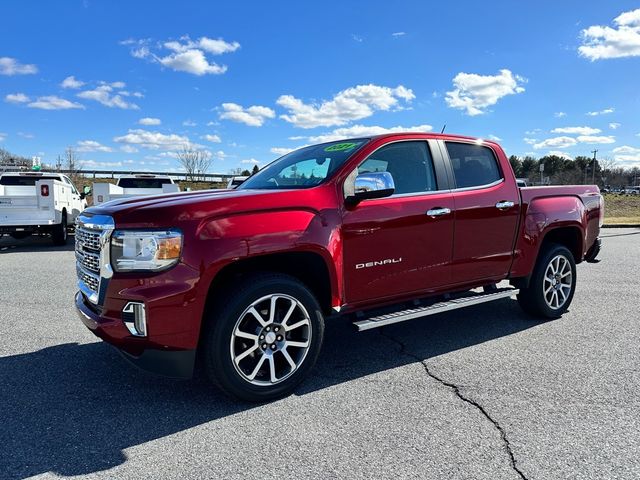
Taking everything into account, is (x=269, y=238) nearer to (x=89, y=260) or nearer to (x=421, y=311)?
(x=89, y=260)

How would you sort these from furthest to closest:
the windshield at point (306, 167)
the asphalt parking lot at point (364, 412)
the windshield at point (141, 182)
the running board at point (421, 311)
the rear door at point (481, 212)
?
the windshield at point (141, 182)
the rear door at point (481, 212)
the windshield at point (306, 167)
the running board at point (421, 311)
the asphalt parking lot at point (364, 412)

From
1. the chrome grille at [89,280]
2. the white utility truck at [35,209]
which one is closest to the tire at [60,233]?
the white utility truck at [35,209]

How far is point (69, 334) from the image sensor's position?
16.1ft

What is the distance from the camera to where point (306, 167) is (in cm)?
434

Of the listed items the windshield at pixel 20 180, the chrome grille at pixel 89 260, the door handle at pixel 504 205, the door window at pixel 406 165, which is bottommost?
the chrome grille at pixel 89 260

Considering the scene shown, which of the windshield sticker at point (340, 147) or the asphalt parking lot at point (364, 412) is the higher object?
the windshield sticker at point (340, 147)

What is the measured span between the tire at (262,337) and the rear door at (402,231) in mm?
472

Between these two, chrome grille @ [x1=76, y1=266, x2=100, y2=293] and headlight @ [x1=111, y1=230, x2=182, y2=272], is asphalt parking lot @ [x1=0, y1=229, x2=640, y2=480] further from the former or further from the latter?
headlight @ [x1=111, y1=230, x2=182, y2=272]

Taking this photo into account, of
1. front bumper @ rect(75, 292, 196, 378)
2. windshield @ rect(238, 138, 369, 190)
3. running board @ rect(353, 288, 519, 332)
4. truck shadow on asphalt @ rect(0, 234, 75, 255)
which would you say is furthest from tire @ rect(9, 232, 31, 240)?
running board @ rect(353, 288, 519, 332)

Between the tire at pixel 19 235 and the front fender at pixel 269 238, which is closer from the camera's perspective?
the front fender at pixel 269 238

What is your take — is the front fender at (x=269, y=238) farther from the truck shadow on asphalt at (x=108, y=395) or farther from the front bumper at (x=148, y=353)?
the truck shadow on asphalt at (x=108, y=395)

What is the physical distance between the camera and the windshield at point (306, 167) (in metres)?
4.02

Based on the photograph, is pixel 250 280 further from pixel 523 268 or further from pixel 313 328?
pixel 523 268

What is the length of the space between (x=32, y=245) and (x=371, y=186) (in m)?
12.6
